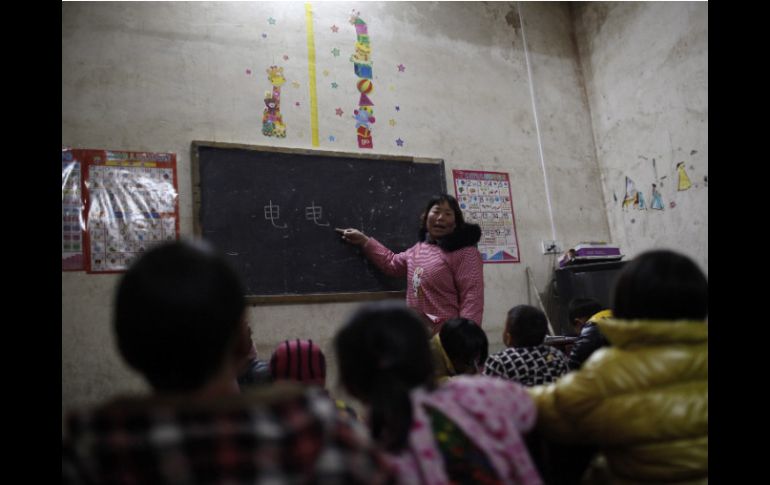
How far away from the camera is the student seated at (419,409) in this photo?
0.90m

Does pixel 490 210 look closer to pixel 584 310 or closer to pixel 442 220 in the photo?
pixel 442 220

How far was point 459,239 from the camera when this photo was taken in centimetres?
300

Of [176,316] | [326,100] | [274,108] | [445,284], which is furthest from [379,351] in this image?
[326,100]

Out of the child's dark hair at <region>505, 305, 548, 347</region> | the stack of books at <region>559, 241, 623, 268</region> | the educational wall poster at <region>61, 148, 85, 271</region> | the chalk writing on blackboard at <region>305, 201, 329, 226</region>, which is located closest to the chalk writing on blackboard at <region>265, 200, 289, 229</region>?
the chalk writing on blackboard at <region>305, 201, 329, 226</region>

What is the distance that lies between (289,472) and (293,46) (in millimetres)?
3061

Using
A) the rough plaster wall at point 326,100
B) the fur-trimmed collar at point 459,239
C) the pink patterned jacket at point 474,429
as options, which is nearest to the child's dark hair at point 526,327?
the pink patterned jacket at point 474,429

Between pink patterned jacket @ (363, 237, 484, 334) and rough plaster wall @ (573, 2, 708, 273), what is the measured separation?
4.82ft

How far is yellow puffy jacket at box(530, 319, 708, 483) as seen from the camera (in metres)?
1.04

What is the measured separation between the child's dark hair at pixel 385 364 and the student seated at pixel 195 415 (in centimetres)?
20

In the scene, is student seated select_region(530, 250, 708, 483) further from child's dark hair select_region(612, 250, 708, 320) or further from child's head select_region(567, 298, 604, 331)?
child's head select_region(567, 298, 604, 331)

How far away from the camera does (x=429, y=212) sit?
3111 millimetres

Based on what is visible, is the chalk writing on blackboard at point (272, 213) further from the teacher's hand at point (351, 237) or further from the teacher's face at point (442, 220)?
the teacher's face at point (442, 220)
